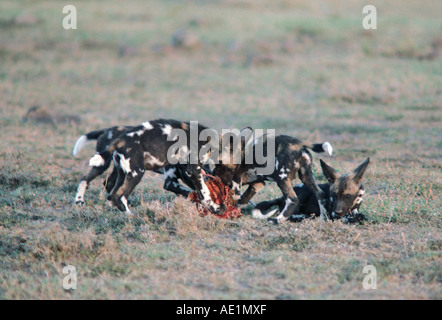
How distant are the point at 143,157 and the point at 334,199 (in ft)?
8.18

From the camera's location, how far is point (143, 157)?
7422 mm

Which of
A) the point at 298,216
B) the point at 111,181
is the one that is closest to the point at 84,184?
the point at 111,181

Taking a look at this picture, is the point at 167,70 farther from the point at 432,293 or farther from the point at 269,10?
the point at 432,293

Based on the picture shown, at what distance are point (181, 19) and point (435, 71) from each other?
11.5 metres

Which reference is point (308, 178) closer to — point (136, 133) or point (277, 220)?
point (277, 220)

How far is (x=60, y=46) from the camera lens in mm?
21219

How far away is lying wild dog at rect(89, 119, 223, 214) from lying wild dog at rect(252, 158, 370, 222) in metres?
0.71

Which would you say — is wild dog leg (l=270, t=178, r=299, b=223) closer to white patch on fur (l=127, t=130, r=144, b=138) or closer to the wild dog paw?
the wild dog paw

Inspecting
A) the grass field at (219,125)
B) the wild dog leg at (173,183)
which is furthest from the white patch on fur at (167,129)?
the grass field at (219,125)

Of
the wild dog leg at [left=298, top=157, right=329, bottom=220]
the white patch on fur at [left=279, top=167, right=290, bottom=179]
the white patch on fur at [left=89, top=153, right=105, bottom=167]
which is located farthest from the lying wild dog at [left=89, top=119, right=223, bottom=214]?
the wild dog leg at [left=298, top=157, right=329, bottom=220]

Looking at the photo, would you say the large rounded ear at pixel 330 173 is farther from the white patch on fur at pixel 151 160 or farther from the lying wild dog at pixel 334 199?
the white patch on fur at pixel 151 160

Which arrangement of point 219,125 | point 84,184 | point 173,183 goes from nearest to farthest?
point 84,184 → point 173,183 → point 219,125

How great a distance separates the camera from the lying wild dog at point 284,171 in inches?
285

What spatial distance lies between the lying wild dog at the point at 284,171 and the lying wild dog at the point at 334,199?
81 millimetres
